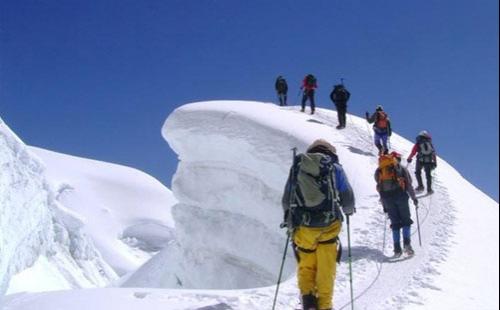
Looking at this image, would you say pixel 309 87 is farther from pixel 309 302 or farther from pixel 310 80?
pixel 309 302

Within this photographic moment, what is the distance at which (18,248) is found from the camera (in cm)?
2830

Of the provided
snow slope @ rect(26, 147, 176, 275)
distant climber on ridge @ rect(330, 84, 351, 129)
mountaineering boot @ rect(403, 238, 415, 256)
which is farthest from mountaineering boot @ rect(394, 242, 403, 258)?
snow slope @ rect(26, 147, 176, 275)

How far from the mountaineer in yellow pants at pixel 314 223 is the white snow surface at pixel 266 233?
3.72ft

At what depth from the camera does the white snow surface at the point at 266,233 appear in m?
6.49

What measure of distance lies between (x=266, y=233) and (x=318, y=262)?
11086mm

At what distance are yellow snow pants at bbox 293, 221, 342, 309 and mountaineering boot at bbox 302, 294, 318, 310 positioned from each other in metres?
0.04

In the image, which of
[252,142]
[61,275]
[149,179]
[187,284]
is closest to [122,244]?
[149,179]

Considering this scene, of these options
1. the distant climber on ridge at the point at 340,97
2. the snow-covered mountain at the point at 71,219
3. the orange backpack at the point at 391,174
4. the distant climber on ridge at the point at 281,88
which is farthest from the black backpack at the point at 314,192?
the snow-covered mountain at the point at 71,219

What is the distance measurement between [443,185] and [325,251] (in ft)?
32.8

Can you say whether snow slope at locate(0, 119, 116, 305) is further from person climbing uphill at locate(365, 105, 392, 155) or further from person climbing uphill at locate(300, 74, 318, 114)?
person climbing uphill at locate(365, 105, 392, 155)

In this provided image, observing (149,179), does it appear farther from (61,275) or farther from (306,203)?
(306,203)

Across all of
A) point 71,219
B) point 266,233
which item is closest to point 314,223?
point 266,233

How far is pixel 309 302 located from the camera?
202 inches

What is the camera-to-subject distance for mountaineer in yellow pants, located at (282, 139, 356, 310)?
515 cm
